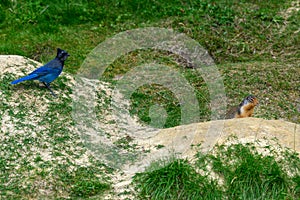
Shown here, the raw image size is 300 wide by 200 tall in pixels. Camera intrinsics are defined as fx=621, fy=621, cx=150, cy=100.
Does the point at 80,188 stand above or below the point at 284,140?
below

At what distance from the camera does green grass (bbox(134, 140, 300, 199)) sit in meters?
5.77

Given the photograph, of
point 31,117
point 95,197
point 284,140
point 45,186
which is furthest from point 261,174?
point 31,117

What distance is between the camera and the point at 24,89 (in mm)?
7602

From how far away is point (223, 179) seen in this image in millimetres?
5910

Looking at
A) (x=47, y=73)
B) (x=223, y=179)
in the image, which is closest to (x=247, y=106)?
(x=223, y=179)

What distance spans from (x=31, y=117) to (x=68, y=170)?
1.11 meters

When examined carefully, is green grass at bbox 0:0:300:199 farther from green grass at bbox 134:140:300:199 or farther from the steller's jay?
the steller's jay

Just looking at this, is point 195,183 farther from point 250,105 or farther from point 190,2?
point 190,2

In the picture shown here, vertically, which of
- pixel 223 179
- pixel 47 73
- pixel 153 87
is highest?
pixel 153 87

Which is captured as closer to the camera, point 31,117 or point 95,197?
point 95,197

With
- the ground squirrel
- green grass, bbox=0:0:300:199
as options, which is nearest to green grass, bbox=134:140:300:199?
green grass, bbox=0:0:300:199

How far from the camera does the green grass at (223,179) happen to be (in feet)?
18.9

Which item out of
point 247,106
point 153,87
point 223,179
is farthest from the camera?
point 153,87

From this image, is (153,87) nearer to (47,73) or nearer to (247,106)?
(247,106)
